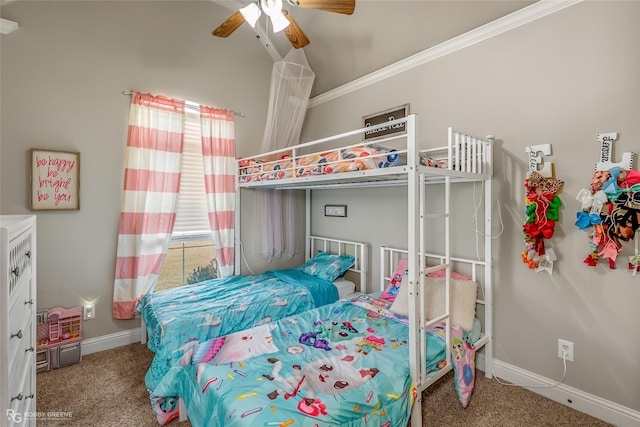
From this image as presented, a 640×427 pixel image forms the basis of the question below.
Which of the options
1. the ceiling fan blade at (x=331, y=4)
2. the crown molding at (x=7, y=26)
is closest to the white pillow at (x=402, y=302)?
the ceiling fan blade at (x=331, y=4)

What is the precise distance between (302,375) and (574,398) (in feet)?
6.11

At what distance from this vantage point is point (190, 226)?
10.8ft

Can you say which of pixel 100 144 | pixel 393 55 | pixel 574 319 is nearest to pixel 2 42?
pixel 100 144

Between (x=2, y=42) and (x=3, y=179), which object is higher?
(x=2, y=42)

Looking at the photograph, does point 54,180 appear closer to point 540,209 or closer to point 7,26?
point 7,26

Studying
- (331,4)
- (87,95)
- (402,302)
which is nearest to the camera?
(331,4)

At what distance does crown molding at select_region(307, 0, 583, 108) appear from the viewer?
204 centimetres

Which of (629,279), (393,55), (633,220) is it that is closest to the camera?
(633,220)

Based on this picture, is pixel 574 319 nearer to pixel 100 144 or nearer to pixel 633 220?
pixel 633 220

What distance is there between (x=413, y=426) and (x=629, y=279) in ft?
5.08

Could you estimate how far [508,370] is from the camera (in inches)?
90.5

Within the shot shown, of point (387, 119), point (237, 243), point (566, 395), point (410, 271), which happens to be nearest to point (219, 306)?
point (237, 243)

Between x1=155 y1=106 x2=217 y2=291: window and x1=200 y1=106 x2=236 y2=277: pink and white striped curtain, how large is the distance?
12 centimetres

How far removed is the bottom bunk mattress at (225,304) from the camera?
7.09 feet
